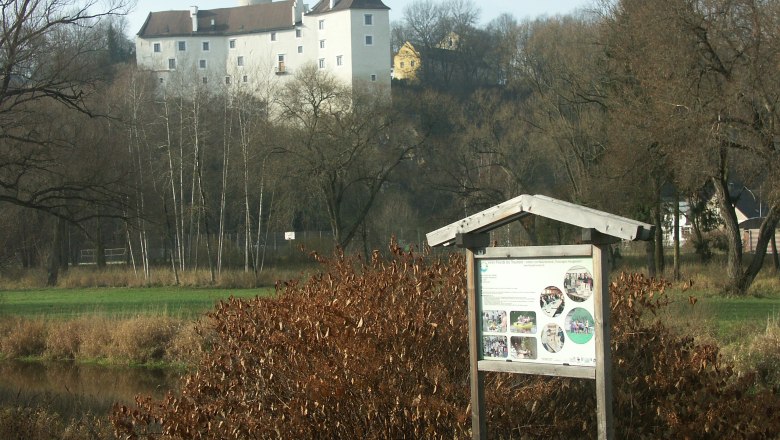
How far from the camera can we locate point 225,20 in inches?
4311

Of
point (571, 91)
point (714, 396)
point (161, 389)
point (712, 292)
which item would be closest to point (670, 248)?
point (571, 91)

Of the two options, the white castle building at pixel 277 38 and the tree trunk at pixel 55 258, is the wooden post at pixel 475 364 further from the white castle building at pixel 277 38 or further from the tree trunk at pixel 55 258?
the white castle building at pixel 277 38

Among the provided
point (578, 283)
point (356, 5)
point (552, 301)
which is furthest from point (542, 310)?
point (356, 5)

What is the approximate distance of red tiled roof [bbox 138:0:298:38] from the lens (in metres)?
107

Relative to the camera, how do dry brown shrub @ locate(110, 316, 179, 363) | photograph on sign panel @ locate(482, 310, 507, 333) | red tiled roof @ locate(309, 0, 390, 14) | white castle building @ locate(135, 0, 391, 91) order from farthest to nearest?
red tiled roof @ locate(309, 0, 390, 14) < white castle building @ locate(135, 0, 391, 91) < dry brown shrub @ locate(110, 316, 179, 363) < photograph on sign panel @ locate(482, 310, 507, 333)

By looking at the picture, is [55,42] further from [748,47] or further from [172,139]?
[172,139]

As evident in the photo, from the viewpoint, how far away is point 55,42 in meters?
17.6

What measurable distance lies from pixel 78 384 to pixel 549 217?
14657 millimetres

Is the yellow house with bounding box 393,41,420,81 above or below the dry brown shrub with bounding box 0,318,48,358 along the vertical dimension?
above

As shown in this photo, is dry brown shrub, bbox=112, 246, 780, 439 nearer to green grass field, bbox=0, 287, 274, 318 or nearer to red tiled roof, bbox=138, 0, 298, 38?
green grass field, bbox=0, 287, 274, 318

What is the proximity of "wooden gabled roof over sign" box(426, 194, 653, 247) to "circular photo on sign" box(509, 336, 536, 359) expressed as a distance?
0.85 m

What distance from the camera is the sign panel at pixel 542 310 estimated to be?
6.56m

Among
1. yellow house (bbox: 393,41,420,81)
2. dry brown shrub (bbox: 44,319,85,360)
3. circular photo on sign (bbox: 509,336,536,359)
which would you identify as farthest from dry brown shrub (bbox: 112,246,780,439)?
yellow house (bbox: 393,41,420,81)

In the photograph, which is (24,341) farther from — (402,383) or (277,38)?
(277,38)
